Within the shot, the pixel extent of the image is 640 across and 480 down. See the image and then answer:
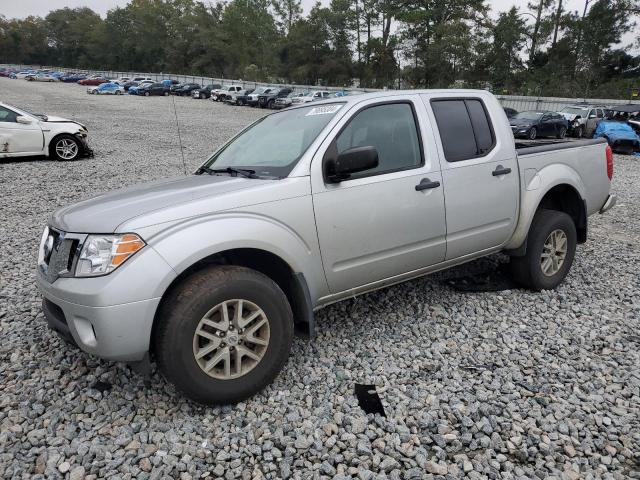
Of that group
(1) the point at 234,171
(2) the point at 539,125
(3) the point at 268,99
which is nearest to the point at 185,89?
(3) the point at 268,99

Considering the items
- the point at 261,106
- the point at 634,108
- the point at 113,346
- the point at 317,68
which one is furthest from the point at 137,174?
the point at 317,68

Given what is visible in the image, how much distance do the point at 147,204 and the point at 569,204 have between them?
13.1ft

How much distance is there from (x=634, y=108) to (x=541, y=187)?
739 inches

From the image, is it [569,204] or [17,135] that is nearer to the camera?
[569,204]

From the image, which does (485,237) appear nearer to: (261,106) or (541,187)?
(541,187)

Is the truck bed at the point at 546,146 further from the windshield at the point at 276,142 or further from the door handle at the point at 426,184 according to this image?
the windshield at the point at 276,142

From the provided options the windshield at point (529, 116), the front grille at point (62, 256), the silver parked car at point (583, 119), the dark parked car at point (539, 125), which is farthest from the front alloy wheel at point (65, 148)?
the silver parked car at point (583, 119)

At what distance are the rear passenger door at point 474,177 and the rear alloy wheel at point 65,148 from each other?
10.2 metres

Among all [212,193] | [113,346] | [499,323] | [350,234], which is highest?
[212,193]

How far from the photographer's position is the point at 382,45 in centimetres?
Result: 5981

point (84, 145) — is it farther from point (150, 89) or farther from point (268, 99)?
point (150, 89)

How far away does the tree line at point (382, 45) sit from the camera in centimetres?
4553

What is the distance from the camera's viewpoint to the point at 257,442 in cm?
263

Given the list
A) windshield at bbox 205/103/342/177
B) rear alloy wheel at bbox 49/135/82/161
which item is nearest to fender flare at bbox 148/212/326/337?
windshield at bbox 205/103/342/177
